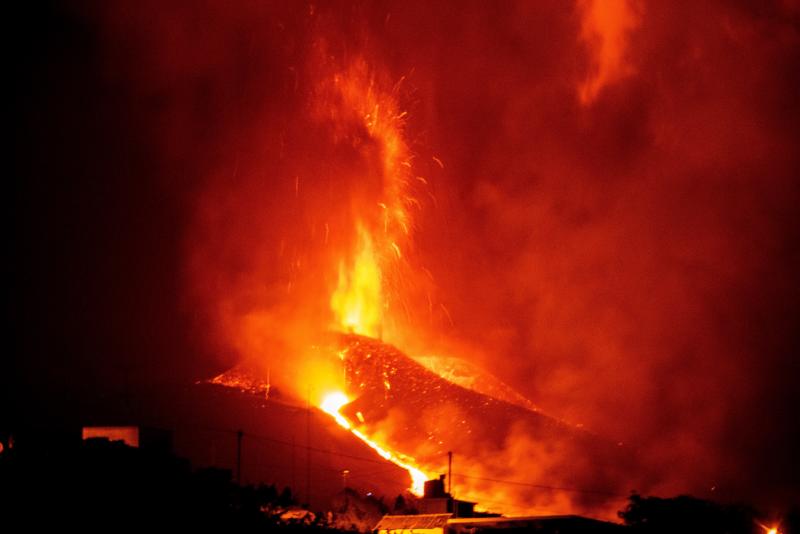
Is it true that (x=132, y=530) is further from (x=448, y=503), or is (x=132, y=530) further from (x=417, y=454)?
(x=417, y=454)

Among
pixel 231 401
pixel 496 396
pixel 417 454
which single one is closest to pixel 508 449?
pixel 417 454

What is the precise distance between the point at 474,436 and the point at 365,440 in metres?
7.29

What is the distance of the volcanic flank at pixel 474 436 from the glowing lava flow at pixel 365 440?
0.31 meters

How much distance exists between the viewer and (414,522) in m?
36.3

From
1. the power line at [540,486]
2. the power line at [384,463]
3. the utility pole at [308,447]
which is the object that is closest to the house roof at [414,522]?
the utility pole at [308,447]

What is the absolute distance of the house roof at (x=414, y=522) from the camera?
118 feet

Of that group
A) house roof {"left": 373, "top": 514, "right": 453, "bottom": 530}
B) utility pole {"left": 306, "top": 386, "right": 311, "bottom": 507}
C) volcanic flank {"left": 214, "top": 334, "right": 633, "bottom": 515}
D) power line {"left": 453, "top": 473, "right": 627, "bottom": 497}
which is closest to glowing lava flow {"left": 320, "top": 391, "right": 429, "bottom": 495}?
volcanic flank {"left": 214, "top": 334, "right": 633, "bottom": 515}

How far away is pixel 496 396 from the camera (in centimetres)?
7662

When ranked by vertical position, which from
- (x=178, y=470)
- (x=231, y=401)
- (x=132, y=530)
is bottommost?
(x=132, y=530)

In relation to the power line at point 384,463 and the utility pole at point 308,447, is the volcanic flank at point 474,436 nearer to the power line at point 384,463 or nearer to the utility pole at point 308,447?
the power line at point 384,463

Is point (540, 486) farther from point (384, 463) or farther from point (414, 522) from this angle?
point (414, 522)

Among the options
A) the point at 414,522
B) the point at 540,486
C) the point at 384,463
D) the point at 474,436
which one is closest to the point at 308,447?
the point at 384,463

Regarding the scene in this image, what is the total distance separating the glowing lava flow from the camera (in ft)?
185

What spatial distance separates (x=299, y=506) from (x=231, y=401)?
27651mm
